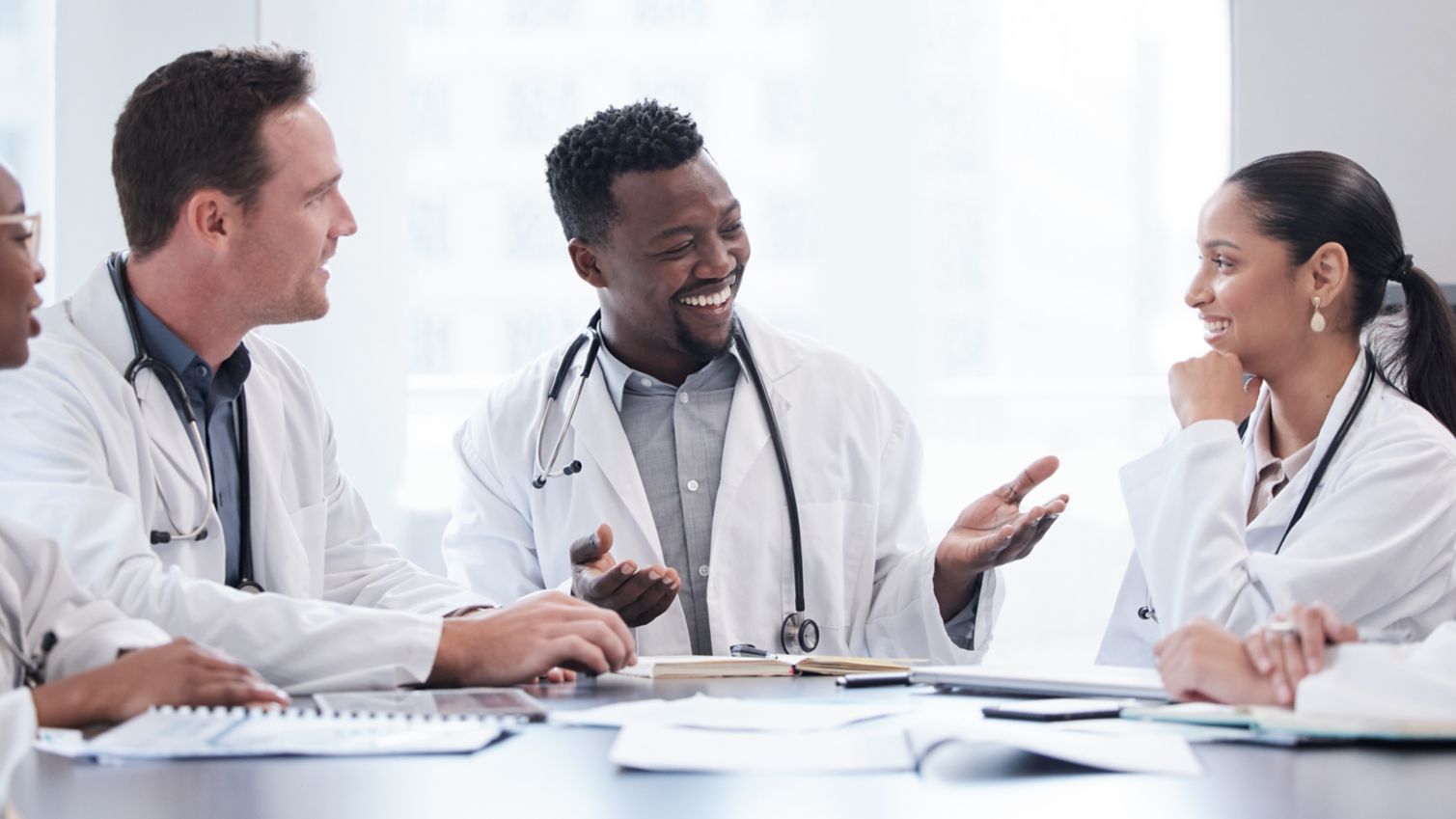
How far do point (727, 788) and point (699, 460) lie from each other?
141 cm

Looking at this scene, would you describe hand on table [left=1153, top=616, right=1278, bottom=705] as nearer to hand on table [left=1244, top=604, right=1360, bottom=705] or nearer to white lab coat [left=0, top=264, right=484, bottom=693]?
hand on table [left=1244, top=604, right=1360, bottom=705]

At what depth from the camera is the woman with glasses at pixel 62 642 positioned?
1.16 m

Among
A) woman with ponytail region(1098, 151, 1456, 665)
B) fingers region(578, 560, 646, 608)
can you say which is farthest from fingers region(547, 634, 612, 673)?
woman with ponytail region(1098, 151, 1456, 665)

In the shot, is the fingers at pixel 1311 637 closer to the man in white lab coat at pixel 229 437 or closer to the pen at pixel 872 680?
the pen at pixel 872 680

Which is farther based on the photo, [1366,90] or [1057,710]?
[1366,90]

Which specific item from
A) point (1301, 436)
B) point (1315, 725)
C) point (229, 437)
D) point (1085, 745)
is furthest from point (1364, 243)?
point (229, 437)

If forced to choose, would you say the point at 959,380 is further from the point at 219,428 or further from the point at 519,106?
the point at 219,428

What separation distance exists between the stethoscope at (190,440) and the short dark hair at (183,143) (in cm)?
Result: 9

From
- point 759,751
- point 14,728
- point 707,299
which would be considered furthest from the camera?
point 707,299

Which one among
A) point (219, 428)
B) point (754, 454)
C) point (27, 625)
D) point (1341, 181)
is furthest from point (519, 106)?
point (27, 625)

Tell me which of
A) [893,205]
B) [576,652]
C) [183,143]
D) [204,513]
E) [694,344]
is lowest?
[576,652]

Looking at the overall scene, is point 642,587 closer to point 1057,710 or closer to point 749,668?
point 749,668

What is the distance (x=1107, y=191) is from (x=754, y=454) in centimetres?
160

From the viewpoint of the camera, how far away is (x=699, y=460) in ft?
7.52
